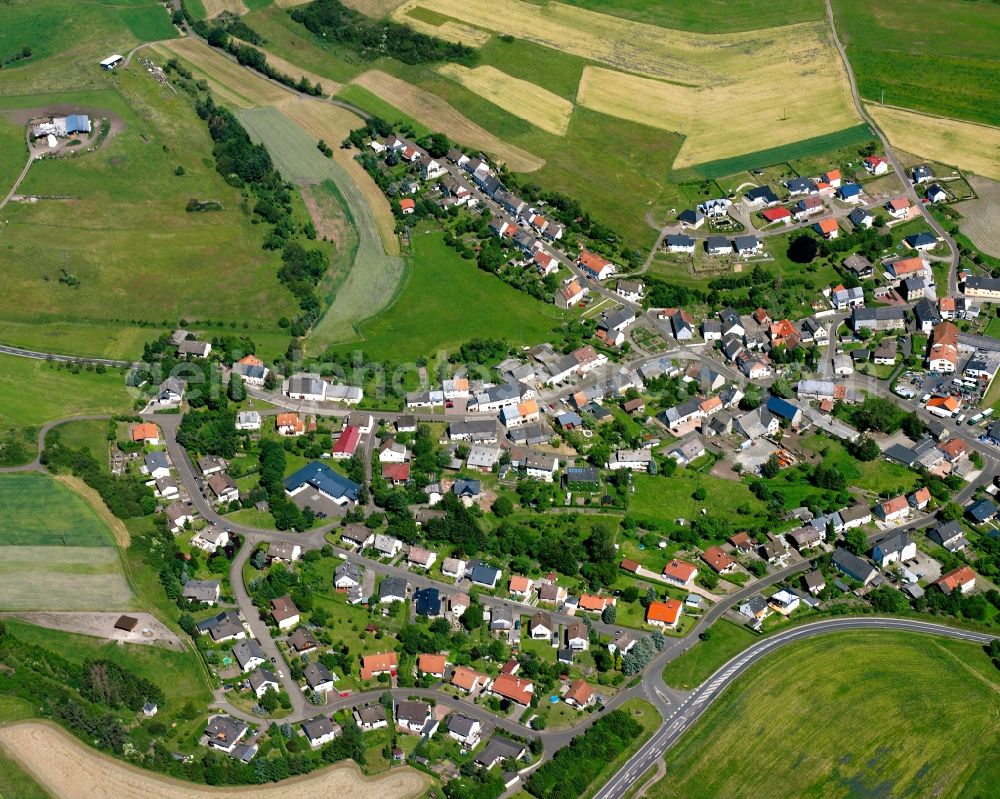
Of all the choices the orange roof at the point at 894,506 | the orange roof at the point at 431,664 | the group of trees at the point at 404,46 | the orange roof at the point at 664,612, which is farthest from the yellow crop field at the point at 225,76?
the orange roof at the point at 894,506

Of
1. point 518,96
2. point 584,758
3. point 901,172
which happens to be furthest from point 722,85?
point 584,758

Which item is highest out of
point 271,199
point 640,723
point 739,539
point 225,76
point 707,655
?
point 225,76

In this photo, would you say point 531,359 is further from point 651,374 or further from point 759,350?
point 759,350

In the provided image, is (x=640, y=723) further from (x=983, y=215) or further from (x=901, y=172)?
(x=901, y=172)

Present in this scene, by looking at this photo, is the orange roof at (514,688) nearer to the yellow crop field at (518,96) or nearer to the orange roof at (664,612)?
the orange roof at (664,612)

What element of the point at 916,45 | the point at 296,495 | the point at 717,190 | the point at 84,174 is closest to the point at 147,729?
the point at 296,495

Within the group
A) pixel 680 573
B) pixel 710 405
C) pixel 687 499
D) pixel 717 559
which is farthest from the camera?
pixel 710 405
